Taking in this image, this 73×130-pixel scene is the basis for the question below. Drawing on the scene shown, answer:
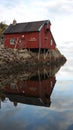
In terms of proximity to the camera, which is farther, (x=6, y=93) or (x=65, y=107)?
(x=6, y=93)

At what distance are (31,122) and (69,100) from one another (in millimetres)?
5076

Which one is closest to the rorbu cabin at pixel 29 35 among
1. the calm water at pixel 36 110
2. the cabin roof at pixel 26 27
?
the cabin roof at pixel 26 27

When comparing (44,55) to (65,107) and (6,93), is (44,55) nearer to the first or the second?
(6,93)

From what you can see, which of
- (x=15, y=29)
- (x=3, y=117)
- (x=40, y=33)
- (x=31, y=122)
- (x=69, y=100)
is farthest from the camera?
(x=15, y=29)

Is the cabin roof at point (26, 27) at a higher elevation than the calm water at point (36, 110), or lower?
higher

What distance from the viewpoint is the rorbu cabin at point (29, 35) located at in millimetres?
50219

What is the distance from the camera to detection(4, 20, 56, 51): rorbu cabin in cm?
5022

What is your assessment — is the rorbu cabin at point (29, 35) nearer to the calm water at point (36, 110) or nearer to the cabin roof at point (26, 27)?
the cabin roof at point (26, 27)

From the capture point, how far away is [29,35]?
5056 cm

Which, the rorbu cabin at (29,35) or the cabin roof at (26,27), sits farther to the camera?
the cabin roof at (26,27)

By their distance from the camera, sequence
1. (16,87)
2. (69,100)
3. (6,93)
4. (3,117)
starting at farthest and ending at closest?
(16,87) < (6,93) < (69,100) < (3,117)

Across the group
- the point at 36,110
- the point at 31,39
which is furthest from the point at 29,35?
the point at 36,110

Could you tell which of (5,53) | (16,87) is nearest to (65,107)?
(16,87)

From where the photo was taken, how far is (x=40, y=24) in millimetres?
51281
